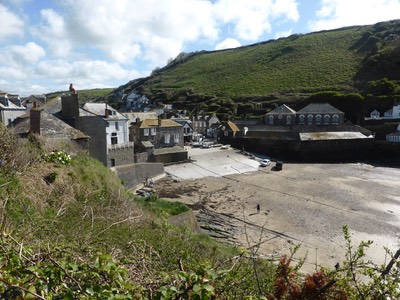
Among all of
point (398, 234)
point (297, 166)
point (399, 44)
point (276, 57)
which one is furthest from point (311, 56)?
point (398, 234)

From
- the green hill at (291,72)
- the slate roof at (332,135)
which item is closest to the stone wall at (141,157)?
the slate roof at (332,135)

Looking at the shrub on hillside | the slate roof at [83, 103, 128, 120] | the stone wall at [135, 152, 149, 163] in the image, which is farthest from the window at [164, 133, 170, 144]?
the shrub on hillside

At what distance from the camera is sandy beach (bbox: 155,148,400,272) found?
1616 cm

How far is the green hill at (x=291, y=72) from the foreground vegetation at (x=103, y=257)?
61628mm

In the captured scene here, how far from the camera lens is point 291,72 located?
9056 cm

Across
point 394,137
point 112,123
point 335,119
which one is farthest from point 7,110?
point 335,119

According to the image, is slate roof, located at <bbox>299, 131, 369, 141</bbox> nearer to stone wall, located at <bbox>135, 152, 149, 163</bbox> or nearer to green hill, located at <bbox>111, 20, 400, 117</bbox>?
green hill, located at <bbox>111, 20, 400, 117</bbox>

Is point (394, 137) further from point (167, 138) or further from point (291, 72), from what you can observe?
point (291, 72)

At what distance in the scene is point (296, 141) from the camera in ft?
137

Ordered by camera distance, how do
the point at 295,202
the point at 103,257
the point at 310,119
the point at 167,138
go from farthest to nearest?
the point at 310,119, the point at 167,138, the point at 295,202, the point at 103,257

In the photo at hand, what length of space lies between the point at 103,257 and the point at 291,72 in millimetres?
96584

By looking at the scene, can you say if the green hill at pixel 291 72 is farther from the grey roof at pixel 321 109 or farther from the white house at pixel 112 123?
the white house at pixel 112 123

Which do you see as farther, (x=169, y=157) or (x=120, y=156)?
(x=169, y=157)

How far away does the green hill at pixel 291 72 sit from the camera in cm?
7006
